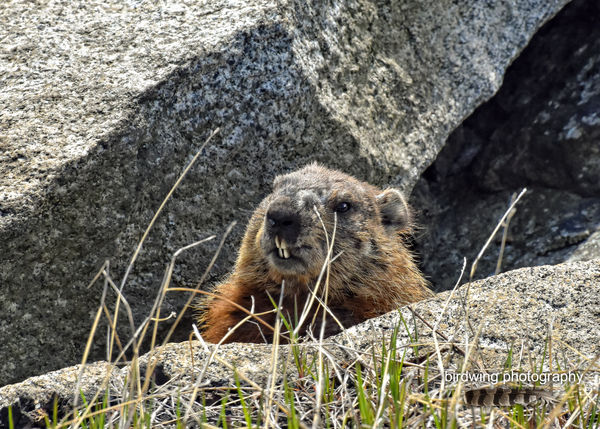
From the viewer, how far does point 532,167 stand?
18.2 ft

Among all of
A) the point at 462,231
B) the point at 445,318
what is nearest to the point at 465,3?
the point at 462,231

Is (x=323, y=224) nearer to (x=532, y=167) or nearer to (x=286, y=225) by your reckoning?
(x=286, y=225)

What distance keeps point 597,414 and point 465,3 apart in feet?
10.1

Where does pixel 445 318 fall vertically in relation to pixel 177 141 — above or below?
below

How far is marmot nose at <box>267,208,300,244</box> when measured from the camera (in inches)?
153

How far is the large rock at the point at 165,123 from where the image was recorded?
3.68 m

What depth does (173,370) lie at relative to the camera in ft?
9.66

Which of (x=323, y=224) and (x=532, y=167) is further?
(x=532, y=167)

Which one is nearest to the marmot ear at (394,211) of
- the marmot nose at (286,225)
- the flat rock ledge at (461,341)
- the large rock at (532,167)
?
the marmot nose at (286,225)

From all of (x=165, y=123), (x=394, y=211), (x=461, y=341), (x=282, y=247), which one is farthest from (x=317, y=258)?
(x=461, y=341)

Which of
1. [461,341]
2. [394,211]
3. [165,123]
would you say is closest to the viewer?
[461,341]

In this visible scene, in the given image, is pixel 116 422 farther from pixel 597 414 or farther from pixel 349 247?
pixel 349 247

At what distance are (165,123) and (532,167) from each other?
113 inches

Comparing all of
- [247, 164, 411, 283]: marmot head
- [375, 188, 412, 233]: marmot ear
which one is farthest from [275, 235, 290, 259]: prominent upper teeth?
[375, 188, 412, 233]: marmot ear
